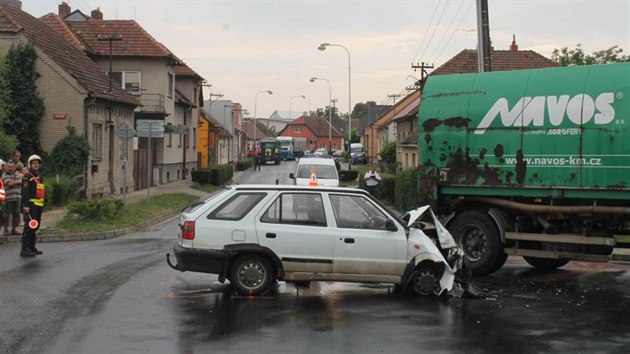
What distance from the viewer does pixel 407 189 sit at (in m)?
23.2

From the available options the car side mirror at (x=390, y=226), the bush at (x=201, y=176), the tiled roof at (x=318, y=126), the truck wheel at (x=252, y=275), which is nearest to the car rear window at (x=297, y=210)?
the truck wheel at (x=252, y=275)

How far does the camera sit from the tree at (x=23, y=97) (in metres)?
24.4

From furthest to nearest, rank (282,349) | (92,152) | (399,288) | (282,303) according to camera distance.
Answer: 1. (92,152)
2. (399,288)
3. (282,303)
4. (282,349)

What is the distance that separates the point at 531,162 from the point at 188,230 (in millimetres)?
5434

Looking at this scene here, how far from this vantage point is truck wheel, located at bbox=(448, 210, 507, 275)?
1188cm

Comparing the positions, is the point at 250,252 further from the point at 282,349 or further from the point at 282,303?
the point at 282,349

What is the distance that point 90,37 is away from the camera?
37.3m

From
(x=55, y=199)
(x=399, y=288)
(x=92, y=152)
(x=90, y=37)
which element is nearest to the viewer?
(x=399, y=288)

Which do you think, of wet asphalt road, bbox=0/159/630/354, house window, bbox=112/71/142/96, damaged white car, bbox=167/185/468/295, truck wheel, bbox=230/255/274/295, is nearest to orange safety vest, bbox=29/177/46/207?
wet asphalt road, bbox=0/159/630/354

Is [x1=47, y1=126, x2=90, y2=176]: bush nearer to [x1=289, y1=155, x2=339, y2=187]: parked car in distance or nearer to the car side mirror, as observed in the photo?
[x1=289, y1=155, x2=339, y2=187]: parked car in distance

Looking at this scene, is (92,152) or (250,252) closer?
(250,252)

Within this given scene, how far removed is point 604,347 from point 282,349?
3.27 m

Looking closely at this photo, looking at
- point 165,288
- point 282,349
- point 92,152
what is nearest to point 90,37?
point 92,152

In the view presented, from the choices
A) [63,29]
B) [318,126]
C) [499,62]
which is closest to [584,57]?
[499,62]
